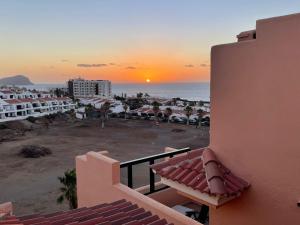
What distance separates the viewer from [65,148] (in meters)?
36.9

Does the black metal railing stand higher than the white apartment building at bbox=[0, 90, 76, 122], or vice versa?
the black metal railing

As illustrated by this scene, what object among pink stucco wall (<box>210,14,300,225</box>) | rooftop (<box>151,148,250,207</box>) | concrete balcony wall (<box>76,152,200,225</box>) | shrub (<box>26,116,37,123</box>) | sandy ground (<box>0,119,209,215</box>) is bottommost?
sandy ground (<box>0,119,209,215</box>)


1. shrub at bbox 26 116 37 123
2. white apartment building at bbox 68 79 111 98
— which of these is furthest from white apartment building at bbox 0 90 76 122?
white apartment building at bbox 68 79 111 98

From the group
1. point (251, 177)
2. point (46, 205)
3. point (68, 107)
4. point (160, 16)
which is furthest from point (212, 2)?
point (68, 107)

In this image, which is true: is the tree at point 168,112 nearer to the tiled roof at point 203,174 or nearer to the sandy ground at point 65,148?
the sandy ground at point 65,148

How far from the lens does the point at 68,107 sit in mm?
73688

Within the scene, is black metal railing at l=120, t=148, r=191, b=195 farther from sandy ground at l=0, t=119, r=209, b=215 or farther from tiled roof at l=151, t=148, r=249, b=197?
sandy ground at l=0, t=119, r=209, b=215

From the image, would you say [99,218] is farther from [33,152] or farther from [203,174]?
[33,152]

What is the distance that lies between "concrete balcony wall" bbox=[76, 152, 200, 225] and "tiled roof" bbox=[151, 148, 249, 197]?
2.31 ft

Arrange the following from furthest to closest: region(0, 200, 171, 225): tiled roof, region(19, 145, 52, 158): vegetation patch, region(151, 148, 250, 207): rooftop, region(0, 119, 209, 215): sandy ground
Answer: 1. region(19, 145, 52, 158): vegetation patch
2. region(0, 119, 209, 215): sandy ground
3. region(0, 200, 171, 225): tiled roof
4. region(151, 148, 250, 207): rooftop

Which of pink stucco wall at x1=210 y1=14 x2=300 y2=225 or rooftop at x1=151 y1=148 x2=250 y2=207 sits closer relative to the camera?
pink stucco wall at x1=210 y1=14 x2=300 y2=225

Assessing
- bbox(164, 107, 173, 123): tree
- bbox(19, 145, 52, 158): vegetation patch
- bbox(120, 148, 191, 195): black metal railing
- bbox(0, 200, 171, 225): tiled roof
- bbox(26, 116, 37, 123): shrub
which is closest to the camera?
bbox(0, 200, 171, 225): tiled roof

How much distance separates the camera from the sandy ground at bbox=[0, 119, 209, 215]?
66.8 feet

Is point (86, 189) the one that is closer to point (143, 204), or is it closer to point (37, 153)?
point (143, 204)
